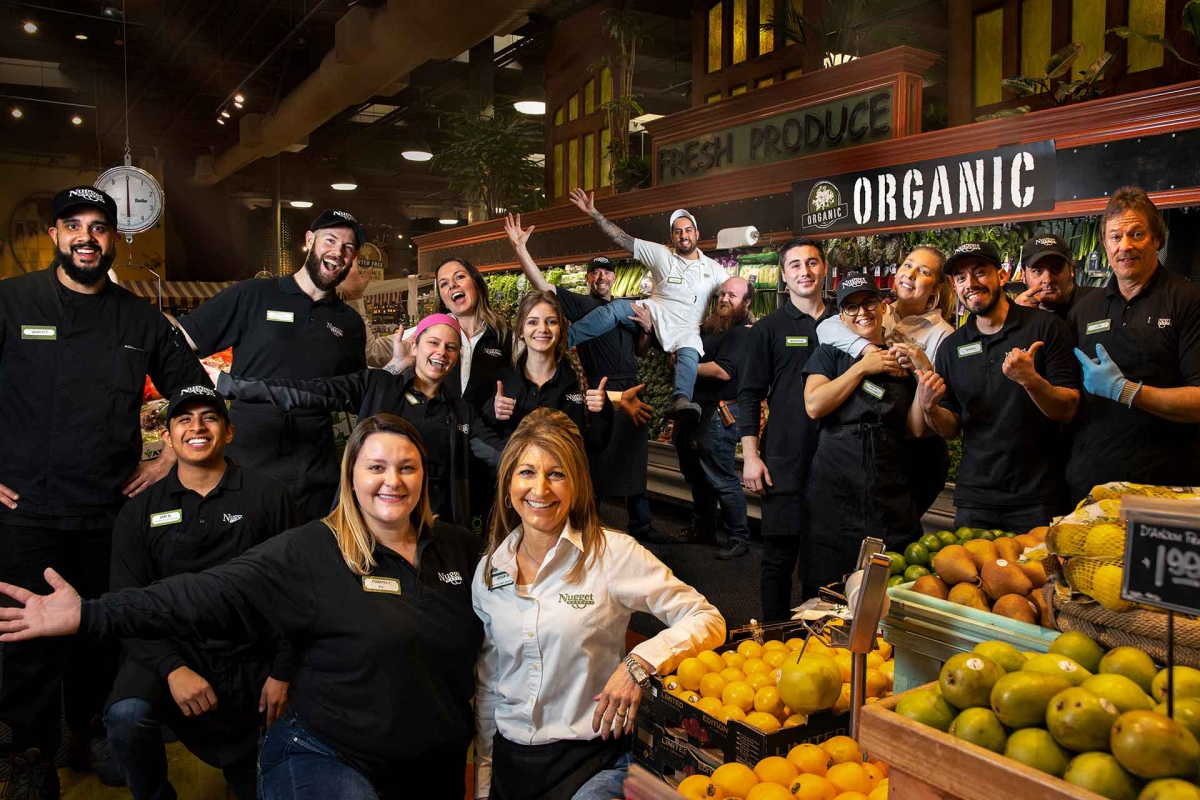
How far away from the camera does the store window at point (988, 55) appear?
6672mm

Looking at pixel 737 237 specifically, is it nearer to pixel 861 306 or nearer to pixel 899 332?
pixel 861 306

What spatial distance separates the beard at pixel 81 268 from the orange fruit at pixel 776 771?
263 cm

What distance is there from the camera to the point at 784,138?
665cm

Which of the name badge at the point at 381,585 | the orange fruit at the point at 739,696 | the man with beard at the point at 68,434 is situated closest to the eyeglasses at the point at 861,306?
the orange fruit at the point at 739,696

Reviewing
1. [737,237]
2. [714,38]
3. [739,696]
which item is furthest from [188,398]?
[714,38]

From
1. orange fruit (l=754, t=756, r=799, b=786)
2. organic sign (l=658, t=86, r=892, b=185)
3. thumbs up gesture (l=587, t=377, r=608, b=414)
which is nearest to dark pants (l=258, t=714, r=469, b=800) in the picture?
orange fruit (l=754, t=756, r=799, b=786)

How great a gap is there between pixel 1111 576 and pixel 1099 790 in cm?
40

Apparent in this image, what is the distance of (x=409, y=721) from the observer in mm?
2148

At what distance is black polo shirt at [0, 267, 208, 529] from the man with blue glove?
326 centimetres

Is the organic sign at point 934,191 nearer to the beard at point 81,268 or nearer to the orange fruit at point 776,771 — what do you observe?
the orange fruit at point 776,771

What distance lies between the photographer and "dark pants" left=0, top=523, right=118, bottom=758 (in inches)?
111

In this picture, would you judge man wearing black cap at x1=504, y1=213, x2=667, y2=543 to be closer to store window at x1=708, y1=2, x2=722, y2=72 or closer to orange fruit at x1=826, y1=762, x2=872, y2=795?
orange fruit at x1=826, y1=762, x2=872, y2=795

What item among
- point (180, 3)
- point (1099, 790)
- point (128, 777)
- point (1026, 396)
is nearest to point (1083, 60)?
point (1026, 396)

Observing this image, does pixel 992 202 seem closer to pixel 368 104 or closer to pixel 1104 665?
pixel 1104 665
